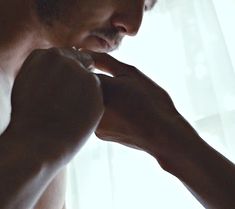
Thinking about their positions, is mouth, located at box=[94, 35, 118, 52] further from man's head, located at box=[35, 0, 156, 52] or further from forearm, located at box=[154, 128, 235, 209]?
forearm, located at box=[154, 128, 235, 209]

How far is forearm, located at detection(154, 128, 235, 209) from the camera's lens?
55 cm

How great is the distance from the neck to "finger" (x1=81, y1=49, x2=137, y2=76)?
0.35 meters

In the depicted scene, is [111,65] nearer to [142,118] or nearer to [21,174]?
[142,118]

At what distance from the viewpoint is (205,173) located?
560 millimetres

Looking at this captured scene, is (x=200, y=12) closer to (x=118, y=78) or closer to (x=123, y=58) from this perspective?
(x=123, y=58)

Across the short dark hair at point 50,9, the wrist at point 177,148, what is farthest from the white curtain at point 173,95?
the wrist at point 177,148

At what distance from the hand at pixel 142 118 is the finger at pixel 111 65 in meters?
0.02

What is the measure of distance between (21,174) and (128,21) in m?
0.60

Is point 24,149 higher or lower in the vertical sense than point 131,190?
higher

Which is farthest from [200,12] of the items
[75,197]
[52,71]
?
[52,71]

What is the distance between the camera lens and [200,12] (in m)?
1.20

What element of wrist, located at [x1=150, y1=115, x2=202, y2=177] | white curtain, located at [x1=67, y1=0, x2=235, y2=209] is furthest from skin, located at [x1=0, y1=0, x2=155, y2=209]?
white curtain, located at [x1=67, y1=0, x2=235, y2=209]

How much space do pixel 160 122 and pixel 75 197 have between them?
0.67 m

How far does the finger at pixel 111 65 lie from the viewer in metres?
0.65
